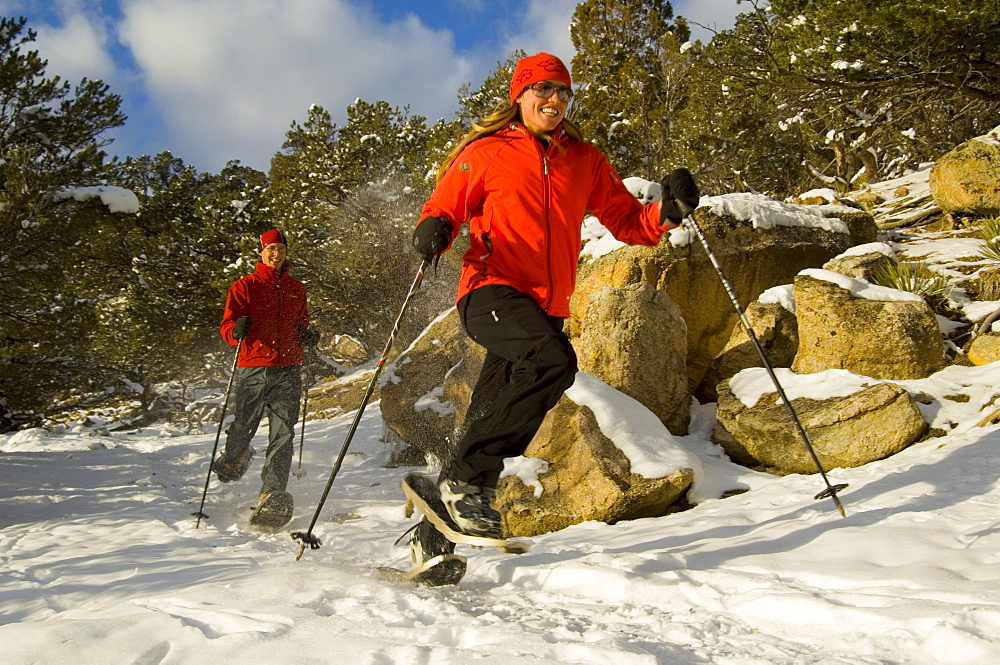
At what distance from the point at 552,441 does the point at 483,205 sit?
2268 millimetres

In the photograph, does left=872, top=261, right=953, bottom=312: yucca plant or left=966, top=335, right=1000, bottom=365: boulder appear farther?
left=872, top=261, right=953, bottom=312: yucca plant

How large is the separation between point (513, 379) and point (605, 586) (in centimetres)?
84

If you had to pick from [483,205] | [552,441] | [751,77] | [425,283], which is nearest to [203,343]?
[425,283]

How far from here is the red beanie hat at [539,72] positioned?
289 centimetres

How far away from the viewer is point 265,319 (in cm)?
552

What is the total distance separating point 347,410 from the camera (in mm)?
13797

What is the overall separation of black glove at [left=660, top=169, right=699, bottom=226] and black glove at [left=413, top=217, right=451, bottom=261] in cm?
103

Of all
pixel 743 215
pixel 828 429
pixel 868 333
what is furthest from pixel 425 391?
pixel 868 333

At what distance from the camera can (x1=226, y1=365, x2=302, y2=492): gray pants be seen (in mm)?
5152

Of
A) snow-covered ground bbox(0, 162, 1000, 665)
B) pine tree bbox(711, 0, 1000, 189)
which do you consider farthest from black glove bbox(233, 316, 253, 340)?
pine tree bbox(711, 0, 1000, 189)

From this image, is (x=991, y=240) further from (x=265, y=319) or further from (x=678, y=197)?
(x=265, y=319)

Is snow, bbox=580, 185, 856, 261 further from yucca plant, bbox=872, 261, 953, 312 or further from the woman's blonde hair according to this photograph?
the woman's blonde hair

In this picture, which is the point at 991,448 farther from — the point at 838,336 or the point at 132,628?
the point at 132,628

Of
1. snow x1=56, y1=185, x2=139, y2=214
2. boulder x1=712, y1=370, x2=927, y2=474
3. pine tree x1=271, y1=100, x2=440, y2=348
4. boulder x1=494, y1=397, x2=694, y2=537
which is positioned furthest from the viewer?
pine tree x1=271, y1=100, x2=440, y2=348
